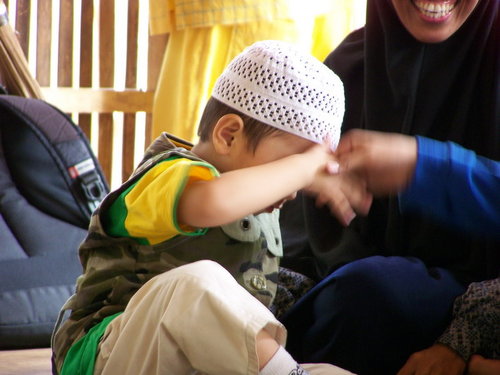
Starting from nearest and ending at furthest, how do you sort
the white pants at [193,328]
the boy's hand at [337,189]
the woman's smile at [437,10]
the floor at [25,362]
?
the white pants at [193,328], the boy's hand at [337,189], the woman's smile at [437,10], the floor at [25,362]

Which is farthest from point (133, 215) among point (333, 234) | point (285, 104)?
point (333, 234)

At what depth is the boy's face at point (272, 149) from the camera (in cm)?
137

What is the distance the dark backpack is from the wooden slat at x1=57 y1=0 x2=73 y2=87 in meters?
1.38

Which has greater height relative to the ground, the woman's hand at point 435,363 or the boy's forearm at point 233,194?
the boy's forearm at point 233,194

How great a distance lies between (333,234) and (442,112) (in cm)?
35

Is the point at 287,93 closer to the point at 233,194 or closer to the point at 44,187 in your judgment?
the point at 233,194

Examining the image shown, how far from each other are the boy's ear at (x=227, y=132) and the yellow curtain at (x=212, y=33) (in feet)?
5.15

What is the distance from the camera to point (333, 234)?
1840 millimetres

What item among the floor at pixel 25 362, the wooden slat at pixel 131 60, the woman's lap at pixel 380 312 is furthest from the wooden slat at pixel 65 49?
the woman's lap at pixel 380 312

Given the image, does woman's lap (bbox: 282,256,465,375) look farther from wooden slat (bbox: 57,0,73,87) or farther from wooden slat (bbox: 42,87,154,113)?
wooden slat (bbox: 57,0,73,87)

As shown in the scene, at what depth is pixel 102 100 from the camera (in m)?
3.74

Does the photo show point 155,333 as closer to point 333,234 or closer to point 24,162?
point 333,234

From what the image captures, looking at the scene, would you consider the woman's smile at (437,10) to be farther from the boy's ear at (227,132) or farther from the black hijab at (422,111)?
the boy's ear at (227,132)

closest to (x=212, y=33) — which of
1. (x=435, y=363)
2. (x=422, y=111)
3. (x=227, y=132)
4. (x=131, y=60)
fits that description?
(x=131, y=60)
